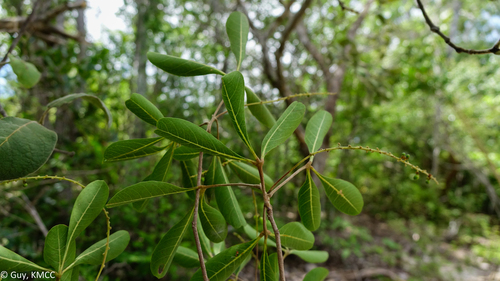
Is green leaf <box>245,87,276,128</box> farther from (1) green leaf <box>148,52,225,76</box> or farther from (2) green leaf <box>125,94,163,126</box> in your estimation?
(2) green leaf <box>125,94,163,126</box>

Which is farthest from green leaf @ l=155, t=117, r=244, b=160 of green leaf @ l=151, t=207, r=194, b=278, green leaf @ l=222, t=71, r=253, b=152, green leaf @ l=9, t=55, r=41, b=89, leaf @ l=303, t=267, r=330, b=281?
green leaf @ l=9, t=55, r=41, b=89

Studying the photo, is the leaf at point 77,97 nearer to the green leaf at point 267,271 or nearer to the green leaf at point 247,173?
the green leaf at point 247,173

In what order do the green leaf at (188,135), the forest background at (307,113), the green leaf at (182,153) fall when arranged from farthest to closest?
the forest background at (307,113) → the green leaf at (182,153) → the green leaf at (188,135)

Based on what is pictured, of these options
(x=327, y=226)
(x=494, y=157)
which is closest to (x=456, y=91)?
(x=494, y=157)

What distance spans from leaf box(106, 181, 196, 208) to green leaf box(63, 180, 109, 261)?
4 centimetres

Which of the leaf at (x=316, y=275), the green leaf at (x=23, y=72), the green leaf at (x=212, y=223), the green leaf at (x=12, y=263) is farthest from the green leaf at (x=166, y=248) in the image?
the green leaf at (x=23, y=72)

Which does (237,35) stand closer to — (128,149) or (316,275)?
(128,149)

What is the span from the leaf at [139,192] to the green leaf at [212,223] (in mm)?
87

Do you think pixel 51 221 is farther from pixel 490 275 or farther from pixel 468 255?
pixel 468 255

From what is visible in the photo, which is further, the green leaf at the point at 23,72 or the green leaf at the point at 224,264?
the green leaf at the point at 23,72

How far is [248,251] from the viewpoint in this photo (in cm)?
42

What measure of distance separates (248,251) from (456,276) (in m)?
4.07

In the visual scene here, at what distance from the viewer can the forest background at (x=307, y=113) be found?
201cm

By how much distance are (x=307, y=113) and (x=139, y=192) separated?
2346mm
